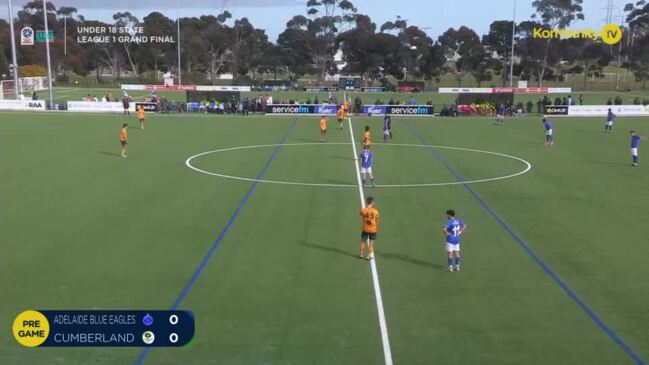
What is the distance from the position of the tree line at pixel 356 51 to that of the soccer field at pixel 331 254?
9533 cm

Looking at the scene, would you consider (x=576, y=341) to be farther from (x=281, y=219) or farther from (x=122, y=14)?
(x=122, y=14)

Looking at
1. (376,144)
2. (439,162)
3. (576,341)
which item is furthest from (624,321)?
(376,144)

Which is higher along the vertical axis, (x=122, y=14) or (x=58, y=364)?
(x=122, y=14)

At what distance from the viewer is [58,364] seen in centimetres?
1013

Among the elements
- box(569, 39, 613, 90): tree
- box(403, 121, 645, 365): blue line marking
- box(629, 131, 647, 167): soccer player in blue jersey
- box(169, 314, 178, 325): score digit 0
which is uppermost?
box(569, 39, 613, 90): tree

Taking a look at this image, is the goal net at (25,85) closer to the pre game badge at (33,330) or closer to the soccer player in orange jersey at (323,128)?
the soccer player in orange jersey at (323,128)

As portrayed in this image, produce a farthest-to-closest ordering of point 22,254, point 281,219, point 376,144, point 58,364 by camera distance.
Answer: point 376,144 < point 281,219 < point 22,254 < point 58,364

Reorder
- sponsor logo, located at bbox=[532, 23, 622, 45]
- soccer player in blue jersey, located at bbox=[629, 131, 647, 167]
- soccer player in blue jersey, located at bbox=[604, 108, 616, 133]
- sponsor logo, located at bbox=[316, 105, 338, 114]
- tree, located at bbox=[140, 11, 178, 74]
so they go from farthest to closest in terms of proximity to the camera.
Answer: tree, located at bbox=[140, 11, 178, 74] → sponsor logo, located at bbox=[532, 23, 622, 45] → sponsor logo, located at bbox=[316, 105, 338, 114] → soccer player in blue jersey, located at bbox=[604, 108, 616, 133] → soccer player in blue jersey, located at bbox=[629, 131, 647, 167]

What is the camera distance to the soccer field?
36.0 ft

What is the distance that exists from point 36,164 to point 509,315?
24.7 metres

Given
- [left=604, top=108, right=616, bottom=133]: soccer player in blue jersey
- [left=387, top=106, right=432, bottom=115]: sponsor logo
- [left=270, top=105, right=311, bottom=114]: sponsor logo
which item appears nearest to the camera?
[left=604, top=108, right=616, bottom=133]: soccer player in blue jersey

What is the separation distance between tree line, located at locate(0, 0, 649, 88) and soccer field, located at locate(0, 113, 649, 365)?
95327mm
